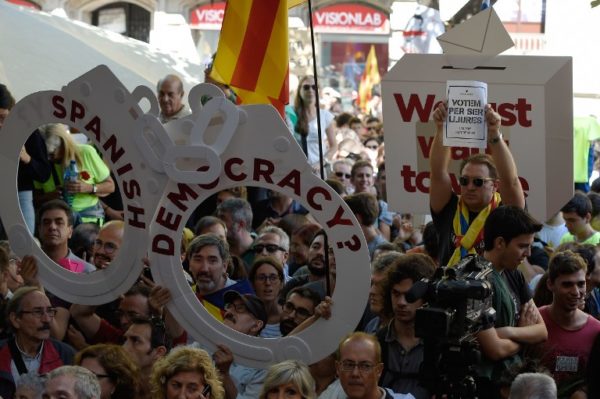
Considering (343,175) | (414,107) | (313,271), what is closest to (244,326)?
(313,271)

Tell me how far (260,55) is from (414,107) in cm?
99

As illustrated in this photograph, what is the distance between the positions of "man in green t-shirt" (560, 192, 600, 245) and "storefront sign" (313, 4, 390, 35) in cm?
3643

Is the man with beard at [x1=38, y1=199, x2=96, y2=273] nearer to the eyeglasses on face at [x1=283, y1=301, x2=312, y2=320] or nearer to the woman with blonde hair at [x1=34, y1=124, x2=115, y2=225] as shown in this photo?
the woman with blonde hair at [x1=34, y1=124, x2=115, y2=225]

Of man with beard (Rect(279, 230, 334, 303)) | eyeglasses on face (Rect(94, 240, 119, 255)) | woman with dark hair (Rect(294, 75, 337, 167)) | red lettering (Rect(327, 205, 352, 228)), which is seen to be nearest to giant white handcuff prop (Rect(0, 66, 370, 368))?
red lettering (Rect(327, 205, 352, 228))

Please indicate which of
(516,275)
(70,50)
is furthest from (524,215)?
(70,50)

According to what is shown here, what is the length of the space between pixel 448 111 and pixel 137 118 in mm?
1439

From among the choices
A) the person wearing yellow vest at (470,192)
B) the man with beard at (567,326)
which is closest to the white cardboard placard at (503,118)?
the man with beard at (567,326)

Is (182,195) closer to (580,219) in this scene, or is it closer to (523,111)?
(523,111)

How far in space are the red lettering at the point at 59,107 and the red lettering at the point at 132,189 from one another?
0.52 m

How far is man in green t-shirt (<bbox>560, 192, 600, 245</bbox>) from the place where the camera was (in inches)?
410

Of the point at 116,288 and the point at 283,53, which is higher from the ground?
the point at 283,53

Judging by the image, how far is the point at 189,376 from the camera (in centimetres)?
645

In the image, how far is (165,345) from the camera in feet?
24.1

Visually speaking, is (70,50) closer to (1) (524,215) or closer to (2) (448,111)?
(2) (448,111)
